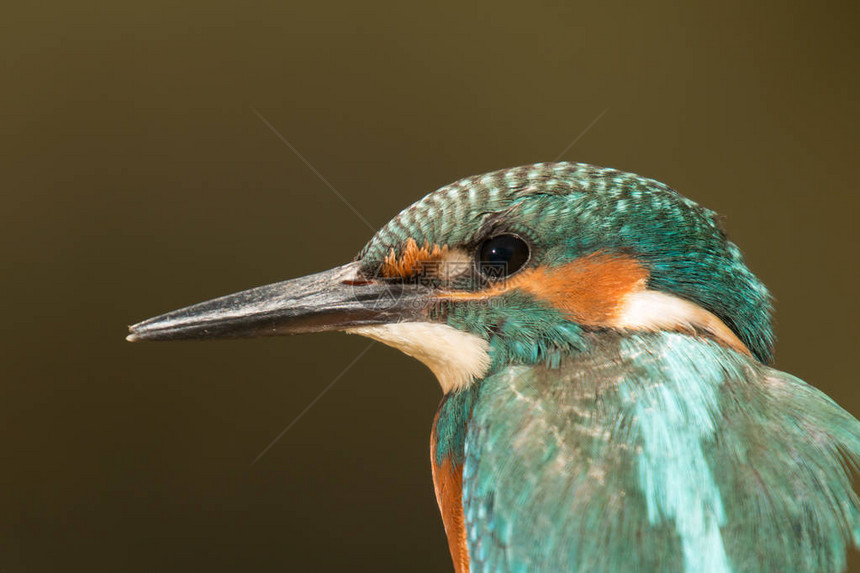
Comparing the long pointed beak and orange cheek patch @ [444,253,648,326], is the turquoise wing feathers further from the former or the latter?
the long pointed beak

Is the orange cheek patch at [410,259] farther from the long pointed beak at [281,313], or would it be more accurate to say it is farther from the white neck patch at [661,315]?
the white neck patch at [661,315]

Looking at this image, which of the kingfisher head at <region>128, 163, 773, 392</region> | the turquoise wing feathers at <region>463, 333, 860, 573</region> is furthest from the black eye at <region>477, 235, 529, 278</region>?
the turquoise wing feathers at <region>463, 333, 860, 573</region>

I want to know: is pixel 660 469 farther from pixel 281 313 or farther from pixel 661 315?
pixel 281 313

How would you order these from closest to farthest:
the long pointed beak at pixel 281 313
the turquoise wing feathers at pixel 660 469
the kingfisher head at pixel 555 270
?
1. the turquoise wing feathers at pixel 660 469
2. the kingfisher head at pixel 555 270
3. the long pointed beak at pixel 281 313

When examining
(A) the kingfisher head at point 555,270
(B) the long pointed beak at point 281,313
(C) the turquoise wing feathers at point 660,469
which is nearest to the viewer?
(C) the turquoise wing feathers at point 660,469

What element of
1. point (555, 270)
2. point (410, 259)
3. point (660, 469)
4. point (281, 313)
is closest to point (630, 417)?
point (660, 469)

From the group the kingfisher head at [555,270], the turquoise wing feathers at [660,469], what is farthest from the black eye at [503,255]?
the turquoise wing feathers at [660,469]

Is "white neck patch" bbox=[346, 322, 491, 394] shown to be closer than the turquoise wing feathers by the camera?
No
